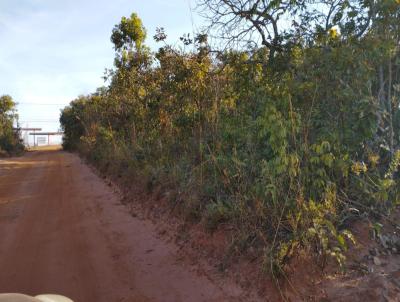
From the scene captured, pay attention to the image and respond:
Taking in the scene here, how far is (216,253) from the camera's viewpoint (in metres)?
4.78

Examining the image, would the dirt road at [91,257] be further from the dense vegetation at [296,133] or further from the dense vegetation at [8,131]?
the dense vegetation at [8,131]

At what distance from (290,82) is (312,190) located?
148 cm

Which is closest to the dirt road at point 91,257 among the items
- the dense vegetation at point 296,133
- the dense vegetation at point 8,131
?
the dense vegetation at point 296,133

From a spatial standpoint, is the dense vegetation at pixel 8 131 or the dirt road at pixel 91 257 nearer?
the dirt road at pixel 91 257

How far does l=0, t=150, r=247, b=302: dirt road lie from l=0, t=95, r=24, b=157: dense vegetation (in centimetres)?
2382

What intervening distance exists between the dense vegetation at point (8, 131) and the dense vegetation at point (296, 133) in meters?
26.2

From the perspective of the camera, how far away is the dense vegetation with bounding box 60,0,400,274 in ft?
13.4

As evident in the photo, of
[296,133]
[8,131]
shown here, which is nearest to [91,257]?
[296,133]

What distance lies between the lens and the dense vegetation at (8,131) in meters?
30.2

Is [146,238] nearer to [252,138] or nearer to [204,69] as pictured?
[252,138]

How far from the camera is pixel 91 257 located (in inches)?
206

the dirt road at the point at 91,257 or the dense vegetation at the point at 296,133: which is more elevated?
the dense vegetation at the point at 296,133

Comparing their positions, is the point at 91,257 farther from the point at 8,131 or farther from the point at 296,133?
the point at 8,131

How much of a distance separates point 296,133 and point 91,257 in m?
3.01
